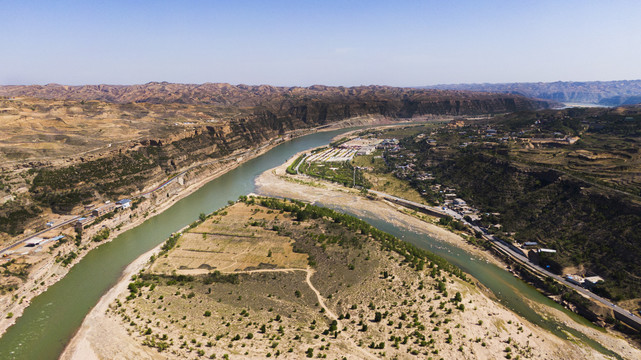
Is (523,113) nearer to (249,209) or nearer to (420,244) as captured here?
(420,244)

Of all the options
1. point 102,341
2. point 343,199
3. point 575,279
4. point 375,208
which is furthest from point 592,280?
point 102,341

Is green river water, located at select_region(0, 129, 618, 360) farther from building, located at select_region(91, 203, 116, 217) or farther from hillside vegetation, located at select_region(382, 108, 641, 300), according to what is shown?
hillside vegetation, located at select_region(382, 108, 641, 300)

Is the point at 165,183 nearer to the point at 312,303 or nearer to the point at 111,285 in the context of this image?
the point at 111,285

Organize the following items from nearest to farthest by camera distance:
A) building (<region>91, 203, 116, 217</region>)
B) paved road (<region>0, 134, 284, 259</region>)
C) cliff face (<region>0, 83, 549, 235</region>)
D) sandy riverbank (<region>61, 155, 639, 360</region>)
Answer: sandy riverbank (<region>61, 155, 639, 360</region>) < paved road (<region>0, 134, 284, 259</region>) < building (<region>91, 203, 116, 217</region>) < cliff face (<region>0, 83, 549, 235</region>)

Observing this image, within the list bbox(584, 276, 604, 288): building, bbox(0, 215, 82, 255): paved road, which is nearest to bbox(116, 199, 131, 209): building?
bbox(0, 215, 82, 255): paved road

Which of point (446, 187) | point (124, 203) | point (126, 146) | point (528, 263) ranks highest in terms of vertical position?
point (126, 146)

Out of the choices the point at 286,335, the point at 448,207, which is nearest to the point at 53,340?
the point at 286,335

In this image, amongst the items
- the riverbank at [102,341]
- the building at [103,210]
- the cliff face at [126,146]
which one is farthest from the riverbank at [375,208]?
the riverbank at [102,341]
